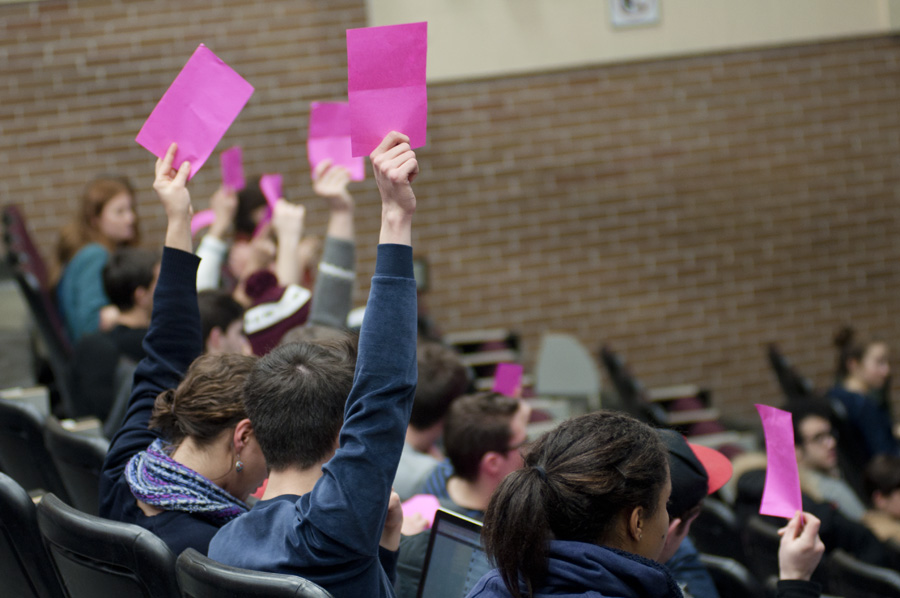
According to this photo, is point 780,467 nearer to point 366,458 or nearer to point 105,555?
point 366,458

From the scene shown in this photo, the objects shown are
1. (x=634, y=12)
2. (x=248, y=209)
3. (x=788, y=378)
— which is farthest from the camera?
(x=634, y=12)

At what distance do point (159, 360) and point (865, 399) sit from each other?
4.76 metres

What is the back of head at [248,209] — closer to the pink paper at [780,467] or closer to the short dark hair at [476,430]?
the short dark hair at [476,430]

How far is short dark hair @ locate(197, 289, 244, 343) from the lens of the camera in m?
2.53

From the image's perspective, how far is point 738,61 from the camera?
21.6 feet

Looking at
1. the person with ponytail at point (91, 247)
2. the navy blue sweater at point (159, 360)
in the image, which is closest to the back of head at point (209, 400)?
the navy blue sweater at point (159, 360)

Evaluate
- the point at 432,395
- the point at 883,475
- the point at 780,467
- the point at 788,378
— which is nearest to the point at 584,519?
the point at 780,467

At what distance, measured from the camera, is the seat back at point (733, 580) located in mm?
2176

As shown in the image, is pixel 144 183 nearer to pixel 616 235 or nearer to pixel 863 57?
pixel 616 235

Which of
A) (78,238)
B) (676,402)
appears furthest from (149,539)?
(676,402)

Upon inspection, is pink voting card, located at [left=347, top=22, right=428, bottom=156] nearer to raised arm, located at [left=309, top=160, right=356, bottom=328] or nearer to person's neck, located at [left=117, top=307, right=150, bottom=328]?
raised arm, located at [left=309, top=160, right=356, bottom=328]

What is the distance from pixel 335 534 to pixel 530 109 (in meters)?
5.40

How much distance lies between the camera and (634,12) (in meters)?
6.39

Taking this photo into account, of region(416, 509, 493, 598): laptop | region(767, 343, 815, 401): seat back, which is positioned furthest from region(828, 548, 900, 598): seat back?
region(767, 343, 815, 401): seat back
